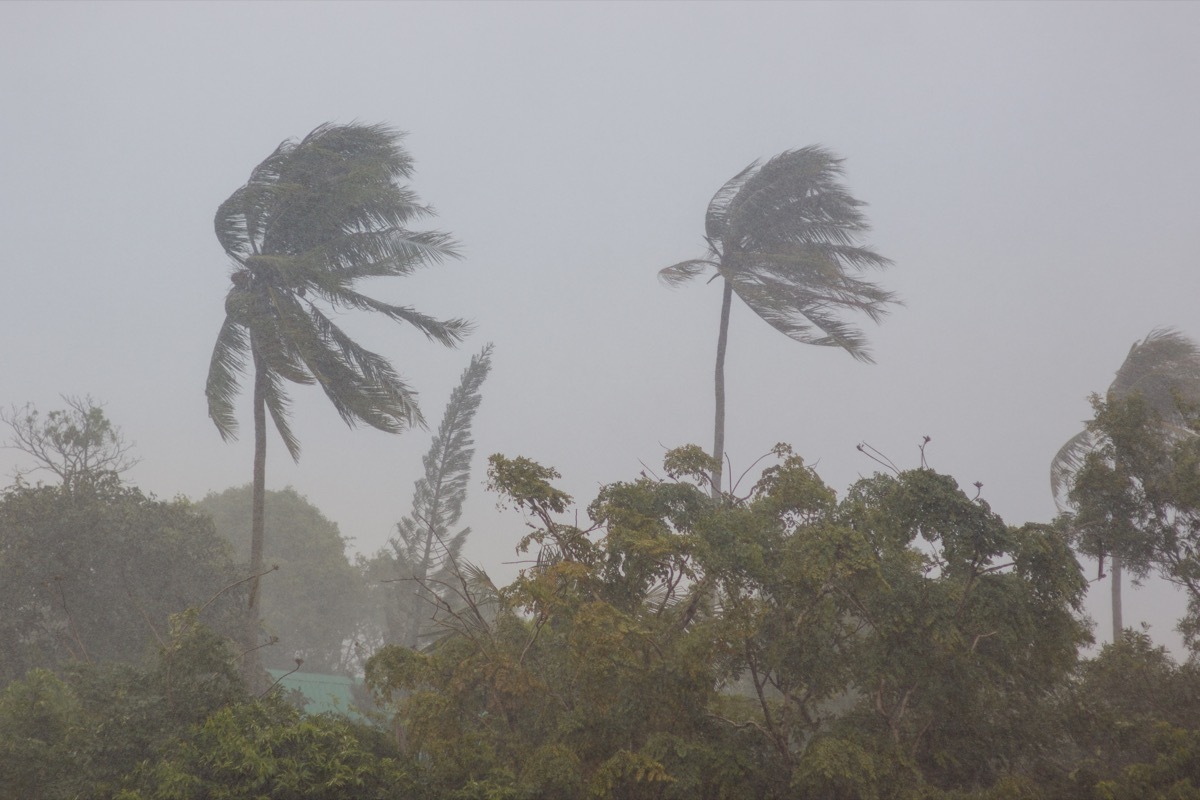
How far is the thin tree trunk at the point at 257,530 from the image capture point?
48.2 feet

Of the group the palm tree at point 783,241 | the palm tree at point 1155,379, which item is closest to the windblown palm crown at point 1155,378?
the palm tree at point 1155,379

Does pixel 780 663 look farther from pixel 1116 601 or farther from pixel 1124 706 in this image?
pixel 1116 601

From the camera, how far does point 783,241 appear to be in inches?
749

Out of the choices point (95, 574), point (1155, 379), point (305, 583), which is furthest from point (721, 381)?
point (305, 583)

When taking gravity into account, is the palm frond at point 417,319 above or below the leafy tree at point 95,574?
above

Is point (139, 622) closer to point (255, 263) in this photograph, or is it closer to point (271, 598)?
point (255, 263)

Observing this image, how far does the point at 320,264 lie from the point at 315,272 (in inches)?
23.0

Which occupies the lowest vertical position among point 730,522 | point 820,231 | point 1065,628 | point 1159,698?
point 1159,698

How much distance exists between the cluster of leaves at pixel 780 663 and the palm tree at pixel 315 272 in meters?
7.68

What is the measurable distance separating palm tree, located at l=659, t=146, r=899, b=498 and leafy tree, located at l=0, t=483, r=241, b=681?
35.8 feet

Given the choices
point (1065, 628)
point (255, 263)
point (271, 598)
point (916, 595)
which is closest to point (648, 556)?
point (916, 595)

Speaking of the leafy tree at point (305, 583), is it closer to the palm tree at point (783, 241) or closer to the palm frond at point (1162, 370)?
the palm tree at point (783, 241)

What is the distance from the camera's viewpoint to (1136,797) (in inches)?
265

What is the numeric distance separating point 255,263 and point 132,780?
39.3 ft
